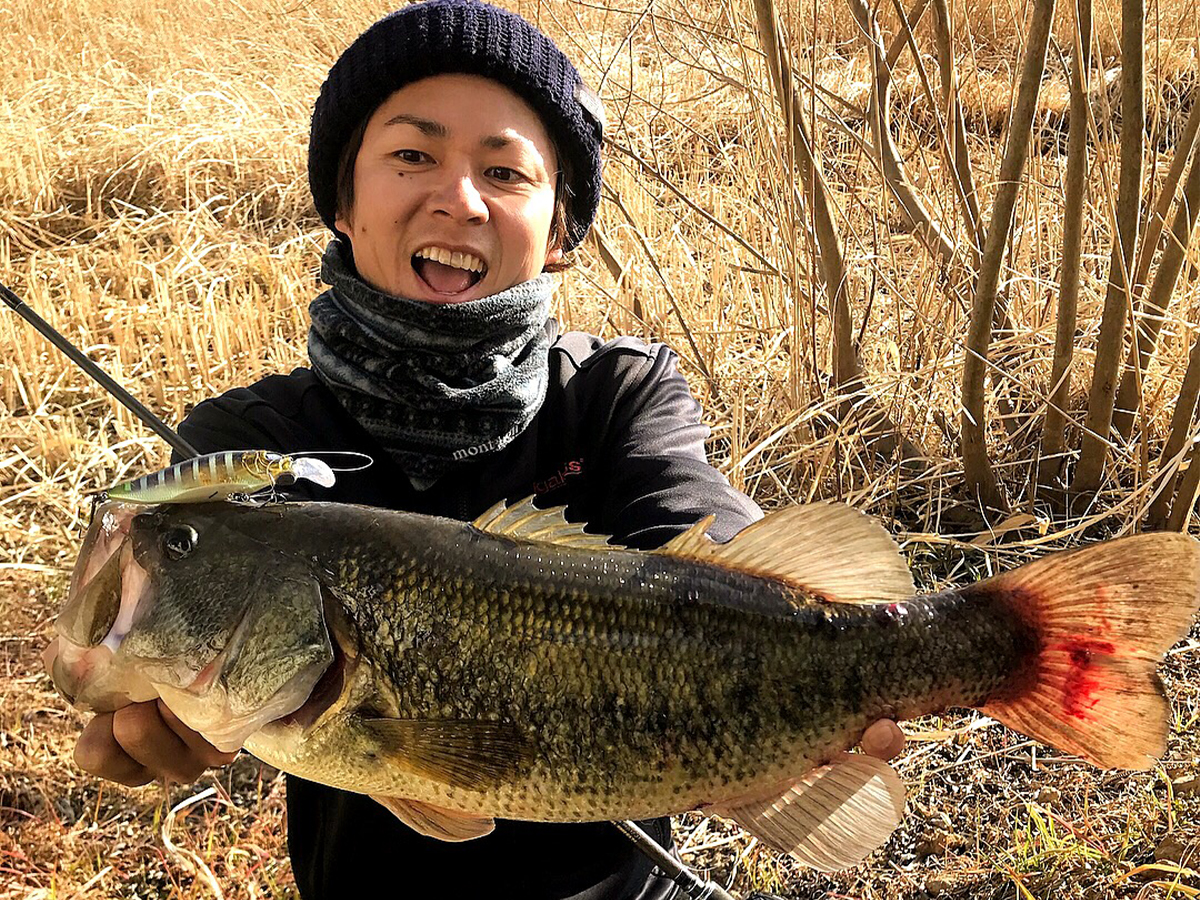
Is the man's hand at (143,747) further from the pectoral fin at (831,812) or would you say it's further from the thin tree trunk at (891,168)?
the thin tree trunk at (891,168)

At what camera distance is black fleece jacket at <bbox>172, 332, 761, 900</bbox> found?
2.24 meters

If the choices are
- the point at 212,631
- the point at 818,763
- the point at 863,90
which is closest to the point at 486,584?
the point at 212,631

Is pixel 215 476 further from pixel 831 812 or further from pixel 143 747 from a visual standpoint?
pixel 831 812

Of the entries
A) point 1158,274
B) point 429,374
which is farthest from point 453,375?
point 1158,274

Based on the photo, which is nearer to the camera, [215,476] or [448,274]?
[215,476]

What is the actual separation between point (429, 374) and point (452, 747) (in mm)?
1001

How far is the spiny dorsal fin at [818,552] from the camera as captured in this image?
1.65m

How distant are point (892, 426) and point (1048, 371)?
0.58 m

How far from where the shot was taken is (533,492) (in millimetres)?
2414

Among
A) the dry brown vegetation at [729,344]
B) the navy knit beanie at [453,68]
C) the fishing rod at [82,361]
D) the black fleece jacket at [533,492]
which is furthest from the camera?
the dry brown vegetation at [729,344]

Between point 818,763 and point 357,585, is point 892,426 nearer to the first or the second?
point 818,763

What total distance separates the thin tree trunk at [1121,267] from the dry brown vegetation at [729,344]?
0.40 ft

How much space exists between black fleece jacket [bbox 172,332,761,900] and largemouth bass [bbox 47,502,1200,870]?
1.52 ft

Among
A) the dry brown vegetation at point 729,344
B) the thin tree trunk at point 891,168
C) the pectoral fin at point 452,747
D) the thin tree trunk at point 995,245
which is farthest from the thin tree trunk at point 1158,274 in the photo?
the pectoral fin at point 452,747
